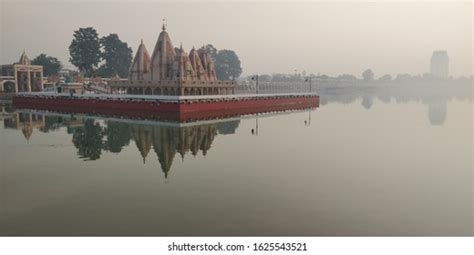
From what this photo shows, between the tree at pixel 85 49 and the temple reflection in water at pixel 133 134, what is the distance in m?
42.8

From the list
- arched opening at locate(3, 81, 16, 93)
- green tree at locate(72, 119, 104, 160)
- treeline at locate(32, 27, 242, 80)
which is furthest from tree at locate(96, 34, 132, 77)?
green tree at locate(72, 119, 104, 160)

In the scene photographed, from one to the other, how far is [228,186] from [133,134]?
1400cm

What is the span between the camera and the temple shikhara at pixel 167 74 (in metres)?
42.6

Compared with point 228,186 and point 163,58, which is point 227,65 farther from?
point 228,186

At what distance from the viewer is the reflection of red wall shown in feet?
118

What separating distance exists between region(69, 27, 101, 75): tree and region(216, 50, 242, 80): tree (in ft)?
122

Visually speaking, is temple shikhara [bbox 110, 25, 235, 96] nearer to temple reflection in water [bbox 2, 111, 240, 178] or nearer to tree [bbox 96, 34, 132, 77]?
temple reflection in water [bbox 2, 111, 240, 178]

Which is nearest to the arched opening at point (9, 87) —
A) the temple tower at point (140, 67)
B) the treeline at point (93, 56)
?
the treeline at point (93, 56)

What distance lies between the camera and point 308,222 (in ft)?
34.8

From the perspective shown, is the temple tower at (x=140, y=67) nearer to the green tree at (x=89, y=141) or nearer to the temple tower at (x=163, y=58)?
the temple tower at (x=163, y=58)

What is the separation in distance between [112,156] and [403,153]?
48.1 ft

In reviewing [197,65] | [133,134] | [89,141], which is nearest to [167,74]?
[197,65]

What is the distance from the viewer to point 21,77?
65125 mm

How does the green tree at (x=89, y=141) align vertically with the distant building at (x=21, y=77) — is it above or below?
below
